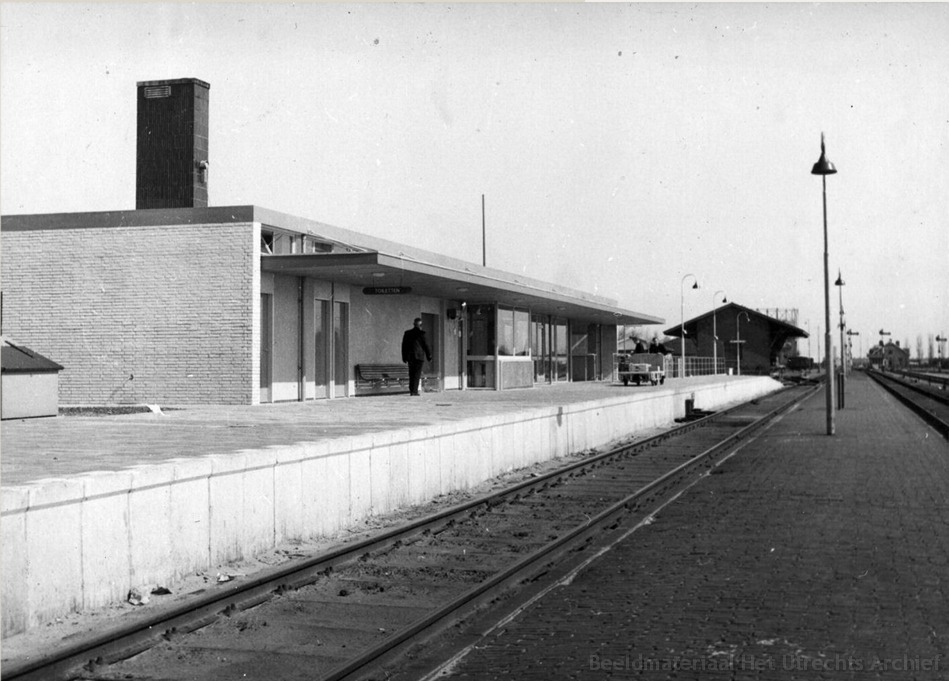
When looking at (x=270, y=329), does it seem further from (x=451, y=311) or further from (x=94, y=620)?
(x=94, y=620)

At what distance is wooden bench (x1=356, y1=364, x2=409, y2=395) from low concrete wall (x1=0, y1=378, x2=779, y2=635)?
1155 cm

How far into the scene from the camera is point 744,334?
333 ft

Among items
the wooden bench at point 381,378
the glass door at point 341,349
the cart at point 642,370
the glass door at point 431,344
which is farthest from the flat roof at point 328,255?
the cart at point 642,370

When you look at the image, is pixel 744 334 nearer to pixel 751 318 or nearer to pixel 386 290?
pixel 751 318

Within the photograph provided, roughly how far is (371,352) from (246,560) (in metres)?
18.2

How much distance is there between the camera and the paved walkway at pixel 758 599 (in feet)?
18.0

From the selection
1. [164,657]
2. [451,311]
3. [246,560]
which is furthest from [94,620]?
[451,311]

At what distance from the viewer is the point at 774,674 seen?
17.3 feet

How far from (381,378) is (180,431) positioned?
13.3 meters

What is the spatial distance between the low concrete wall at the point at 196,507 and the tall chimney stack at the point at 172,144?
46.8 feet

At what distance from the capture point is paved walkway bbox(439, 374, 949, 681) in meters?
5.49

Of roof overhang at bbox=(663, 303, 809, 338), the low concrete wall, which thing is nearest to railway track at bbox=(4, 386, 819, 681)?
the low concrete wall

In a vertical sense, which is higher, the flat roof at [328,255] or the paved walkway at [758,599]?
the flat roof at [328,255]

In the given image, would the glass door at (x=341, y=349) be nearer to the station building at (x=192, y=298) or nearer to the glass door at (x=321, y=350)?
the station building at (x=192, y=298)
